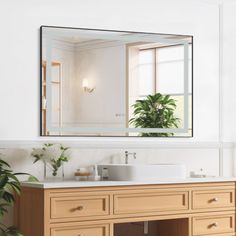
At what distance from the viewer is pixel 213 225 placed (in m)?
4.85

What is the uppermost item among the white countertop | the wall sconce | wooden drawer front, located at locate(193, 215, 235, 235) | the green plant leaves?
the wall sconce

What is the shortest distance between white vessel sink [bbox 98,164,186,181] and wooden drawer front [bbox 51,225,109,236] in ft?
1.39

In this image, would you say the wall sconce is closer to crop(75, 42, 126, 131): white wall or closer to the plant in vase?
crop(75, 42, 126, 131): white wall

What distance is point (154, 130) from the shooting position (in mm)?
5223

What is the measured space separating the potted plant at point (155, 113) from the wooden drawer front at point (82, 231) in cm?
109

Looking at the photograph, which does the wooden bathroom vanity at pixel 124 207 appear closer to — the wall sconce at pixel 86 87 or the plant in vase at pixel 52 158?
the plant in vase at pixel 52 158

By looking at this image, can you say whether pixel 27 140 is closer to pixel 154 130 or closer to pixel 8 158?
pixel 8 158

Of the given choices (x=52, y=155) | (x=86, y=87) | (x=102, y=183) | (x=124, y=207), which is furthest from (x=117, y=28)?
(x=124, y=207)

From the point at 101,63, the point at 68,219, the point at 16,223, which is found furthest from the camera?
the point at 101,63

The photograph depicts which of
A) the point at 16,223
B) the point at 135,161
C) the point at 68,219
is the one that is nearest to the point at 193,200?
the point at 135,161

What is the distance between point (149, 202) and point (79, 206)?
57 centimetres

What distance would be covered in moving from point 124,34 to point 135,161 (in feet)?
3.46

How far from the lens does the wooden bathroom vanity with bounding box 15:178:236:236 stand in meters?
4.20

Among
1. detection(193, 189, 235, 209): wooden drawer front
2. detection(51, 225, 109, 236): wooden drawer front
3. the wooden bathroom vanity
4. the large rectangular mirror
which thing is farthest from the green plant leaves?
detection(193, 189, 235, 209): wooden drawer front
